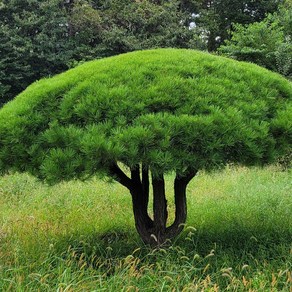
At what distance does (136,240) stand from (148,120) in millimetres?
1541

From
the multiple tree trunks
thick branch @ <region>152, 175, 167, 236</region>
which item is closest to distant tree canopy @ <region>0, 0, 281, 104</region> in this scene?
the multiple tree trunks

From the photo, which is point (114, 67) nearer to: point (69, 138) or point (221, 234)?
point (69, 138)

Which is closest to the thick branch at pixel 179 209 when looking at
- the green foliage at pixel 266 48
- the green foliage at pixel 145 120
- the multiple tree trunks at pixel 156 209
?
the multiple tree trunks at pixel 156 209

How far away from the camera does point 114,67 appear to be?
3.18m

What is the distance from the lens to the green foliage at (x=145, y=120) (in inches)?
101

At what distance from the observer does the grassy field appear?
2.47m

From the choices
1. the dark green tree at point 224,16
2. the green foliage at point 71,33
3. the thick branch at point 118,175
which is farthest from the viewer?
the dark green tree at point 224,16

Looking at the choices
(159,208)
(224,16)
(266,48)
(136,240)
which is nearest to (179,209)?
(159,208)

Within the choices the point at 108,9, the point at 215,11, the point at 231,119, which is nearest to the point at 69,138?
the point at 231,119

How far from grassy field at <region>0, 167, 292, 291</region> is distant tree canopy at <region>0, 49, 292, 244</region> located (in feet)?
1.87

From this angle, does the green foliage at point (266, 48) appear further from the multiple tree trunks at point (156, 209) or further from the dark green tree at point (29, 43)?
the dark green tree at point (29, 43)

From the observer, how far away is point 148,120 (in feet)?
8.54

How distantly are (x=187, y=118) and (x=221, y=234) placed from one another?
5.03 ft

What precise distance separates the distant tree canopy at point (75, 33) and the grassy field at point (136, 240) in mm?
11081
